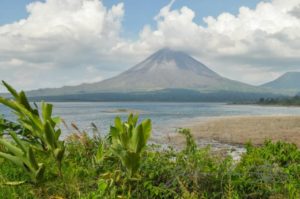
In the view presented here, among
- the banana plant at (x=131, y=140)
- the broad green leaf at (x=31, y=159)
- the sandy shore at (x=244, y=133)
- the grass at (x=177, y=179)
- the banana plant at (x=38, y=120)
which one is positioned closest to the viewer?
the broad green leaf at (x=31, y=159)

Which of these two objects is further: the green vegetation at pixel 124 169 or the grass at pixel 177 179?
the grass at pixel 177 179

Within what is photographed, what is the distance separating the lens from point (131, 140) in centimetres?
390

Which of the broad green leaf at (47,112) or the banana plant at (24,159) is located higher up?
the broad green leaf at (47,112)

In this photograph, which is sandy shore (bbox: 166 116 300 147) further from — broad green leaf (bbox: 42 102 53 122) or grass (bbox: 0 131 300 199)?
broad green leaf (bbox: 42 102 53 122)

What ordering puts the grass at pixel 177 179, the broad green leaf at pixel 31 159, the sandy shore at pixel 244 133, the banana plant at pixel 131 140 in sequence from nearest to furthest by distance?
the broad green leaf at pixel 31 159 → the banana plant at pixel 131 140 → the grass at pixel 177 179 → the sandy shore at pixel 244 133

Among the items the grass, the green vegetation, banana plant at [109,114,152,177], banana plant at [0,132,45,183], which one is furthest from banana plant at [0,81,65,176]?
the grass

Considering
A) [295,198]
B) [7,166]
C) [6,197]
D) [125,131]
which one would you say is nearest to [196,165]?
[295,198]

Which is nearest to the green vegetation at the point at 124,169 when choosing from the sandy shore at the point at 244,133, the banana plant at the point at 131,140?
the banana plant at the point at 131,140

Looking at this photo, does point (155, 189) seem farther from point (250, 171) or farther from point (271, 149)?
point (271, 149)

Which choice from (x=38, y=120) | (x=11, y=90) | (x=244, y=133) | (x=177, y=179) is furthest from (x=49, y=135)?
(x=244, y=133)

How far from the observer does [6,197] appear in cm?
506

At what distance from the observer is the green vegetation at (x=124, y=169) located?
382 cm

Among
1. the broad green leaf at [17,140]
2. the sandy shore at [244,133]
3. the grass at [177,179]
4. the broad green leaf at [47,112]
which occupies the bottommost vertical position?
the sandy shore at [244,133]

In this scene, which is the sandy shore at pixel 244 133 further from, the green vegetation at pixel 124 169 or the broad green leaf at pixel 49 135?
the broad green leaf at pixel 49 135
